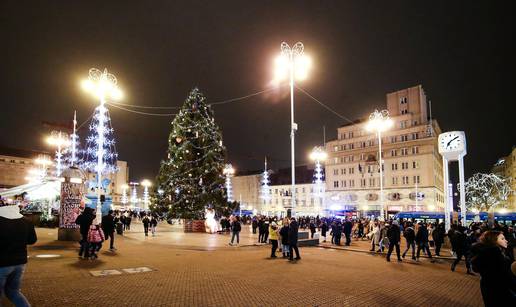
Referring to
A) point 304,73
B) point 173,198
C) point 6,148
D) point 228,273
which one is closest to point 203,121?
point 173,198

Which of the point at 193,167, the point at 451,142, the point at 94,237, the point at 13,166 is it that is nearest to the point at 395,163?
the point at 451,142

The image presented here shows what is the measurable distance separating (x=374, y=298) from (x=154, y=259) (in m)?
8.69

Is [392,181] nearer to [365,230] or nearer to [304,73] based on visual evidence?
[365,230]

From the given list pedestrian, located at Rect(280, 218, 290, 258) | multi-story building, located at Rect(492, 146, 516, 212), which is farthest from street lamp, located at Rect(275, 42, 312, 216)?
multi-story building, located at Rect(492, 146, 516, 212)

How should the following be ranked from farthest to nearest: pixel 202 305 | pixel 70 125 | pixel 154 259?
pixel 70 125 → pixel 154 259 → pixel 202 305

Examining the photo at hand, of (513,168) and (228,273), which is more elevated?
(513,168)

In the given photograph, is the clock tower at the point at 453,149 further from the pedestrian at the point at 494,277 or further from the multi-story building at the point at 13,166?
the multi-story building at the point at 13,166

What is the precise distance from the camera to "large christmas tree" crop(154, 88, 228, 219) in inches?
1348

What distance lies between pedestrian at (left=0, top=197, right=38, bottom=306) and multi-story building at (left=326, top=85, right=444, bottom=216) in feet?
225

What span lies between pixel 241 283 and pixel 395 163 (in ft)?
237

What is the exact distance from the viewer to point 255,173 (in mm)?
105938

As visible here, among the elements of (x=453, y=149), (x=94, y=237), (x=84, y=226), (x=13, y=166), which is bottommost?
(x=94, y=237)

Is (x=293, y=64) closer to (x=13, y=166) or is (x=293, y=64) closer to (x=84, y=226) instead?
(x=84, y=226)

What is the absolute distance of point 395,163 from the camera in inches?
3012
